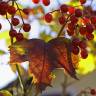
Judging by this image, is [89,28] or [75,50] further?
[89,28]

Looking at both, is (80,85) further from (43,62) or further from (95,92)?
(43,62)

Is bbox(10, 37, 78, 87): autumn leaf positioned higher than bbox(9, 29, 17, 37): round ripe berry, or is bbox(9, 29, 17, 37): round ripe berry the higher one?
bbox(9, 29, 17, 37): round ripe berry

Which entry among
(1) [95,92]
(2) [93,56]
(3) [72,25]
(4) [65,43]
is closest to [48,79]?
(4) [65,43]

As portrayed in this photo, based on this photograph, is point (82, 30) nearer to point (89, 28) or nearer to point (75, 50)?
point (89, 28)

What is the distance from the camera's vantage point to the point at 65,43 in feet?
5.00

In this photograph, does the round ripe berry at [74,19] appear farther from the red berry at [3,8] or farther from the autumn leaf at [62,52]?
the red berry at [3,8]

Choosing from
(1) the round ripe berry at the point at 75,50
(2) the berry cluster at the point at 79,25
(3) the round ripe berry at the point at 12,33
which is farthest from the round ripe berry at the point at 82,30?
(3) the round ripe berry at the point at 12,33

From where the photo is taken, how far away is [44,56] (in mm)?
1495

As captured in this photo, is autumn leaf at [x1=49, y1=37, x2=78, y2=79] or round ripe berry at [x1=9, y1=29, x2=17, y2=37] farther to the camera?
round ripe berry at [x1=9, y1=29, x2=17, y2=37]

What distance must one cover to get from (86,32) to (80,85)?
679cm

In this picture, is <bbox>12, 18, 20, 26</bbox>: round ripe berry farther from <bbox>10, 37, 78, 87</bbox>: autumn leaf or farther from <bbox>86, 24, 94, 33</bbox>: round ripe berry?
<bbox>86, 24, 94, 33</bbox>: round ripe berry

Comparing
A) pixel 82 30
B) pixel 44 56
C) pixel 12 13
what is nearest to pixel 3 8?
pixel 12 13

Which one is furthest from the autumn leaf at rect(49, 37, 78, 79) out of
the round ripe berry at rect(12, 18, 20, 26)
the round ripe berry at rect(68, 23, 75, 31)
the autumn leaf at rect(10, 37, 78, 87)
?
Answer: the round ripe berry at rect(12, 18, 20, 26)

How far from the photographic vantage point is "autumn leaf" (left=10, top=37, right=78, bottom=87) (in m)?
1.47
